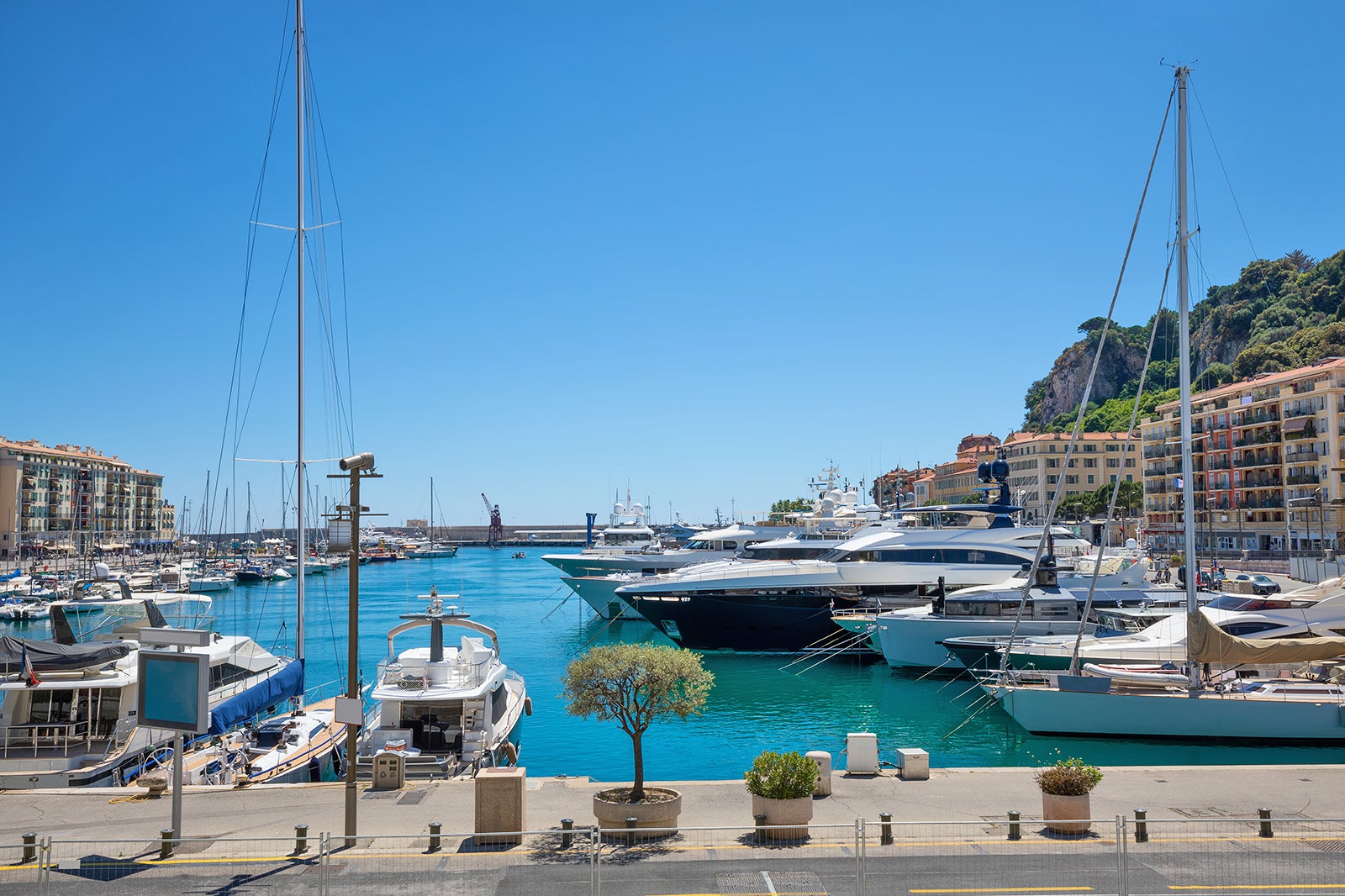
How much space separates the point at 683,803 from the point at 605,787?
5.33 ft

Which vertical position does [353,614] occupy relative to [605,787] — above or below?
above

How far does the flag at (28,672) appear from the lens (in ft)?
68.2

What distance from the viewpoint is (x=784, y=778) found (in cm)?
1377

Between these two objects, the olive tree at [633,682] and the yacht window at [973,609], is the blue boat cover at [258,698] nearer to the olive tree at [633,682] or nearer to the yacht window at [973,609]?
the olive tree at [633,682]

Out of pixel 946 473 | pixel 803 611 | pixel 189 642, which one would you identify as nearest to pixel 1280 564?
pixel 803 611

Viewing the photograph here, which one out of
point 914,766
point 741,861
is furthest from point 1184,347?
point 741,861

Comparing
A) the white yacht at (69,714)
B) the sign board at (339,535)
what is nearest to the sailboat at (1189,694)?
the sign board at (339,535)

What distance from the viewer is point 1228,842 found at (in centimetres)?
1334

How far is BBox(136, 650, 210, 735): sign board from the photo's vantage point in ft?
43.6

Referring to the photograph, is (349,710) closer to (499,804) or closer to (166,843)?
(499,804)

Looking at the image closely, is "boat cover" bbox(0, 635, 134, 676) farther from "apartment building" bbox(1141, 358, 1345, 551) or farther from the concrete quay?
"apartment building" bbox(1141, 358, 1345, 551)

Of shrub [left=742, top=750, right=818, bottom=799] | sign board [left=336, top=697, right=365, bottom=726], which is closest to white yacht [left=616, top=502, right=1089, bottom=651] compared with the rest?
shrub [left=742, top=750, right=818, bottom=799]

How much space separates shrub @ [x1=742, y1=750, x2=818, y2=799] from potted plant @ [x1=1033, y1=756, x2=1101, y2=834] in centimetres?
334

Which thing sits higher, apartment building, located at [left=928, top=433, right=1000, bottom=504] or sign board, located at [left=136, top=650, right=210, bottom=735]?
apartment building, located at [left=928, top=433, right=1000, bottom=504]
